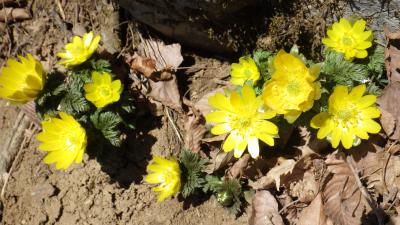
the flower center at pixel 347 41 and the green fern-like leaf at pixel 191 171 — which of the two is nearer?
the flower center at pixel 347 41

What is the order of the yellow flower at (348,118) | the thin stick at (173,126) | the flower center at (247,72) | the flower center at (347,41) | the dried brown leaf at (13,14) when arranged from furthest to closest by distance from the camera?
the dried brown leaf at (13,14) → the thin stick at (173,126) → the flower center at (247,72) → the flower center at (347,41) → the yellow flower at (348,118)

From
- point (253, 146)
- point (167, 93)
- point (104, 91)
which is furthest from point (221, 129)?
point (104, 91)

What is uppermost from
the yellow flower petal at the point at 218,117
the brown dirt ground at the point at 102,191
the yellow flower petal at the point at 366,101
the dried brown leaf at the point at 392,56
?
the dried brown leaf at the point at 392,56

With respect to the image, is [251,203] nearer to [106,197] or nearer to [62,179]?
[106,197]

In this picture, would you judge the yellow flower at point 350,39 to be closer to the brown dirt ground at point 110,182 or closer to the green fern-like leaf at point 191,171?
the brown dirt ground at point 110,182

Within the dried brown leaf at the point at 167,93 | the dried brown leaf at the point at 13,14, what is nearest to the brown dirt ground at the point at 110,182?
the dried brown leaf at the point at 167,93

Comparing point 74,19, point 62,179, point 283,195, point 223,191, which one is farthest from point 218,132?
point 74,19

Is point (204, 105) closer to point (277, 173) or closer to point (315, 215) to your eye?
point (277, 173)
